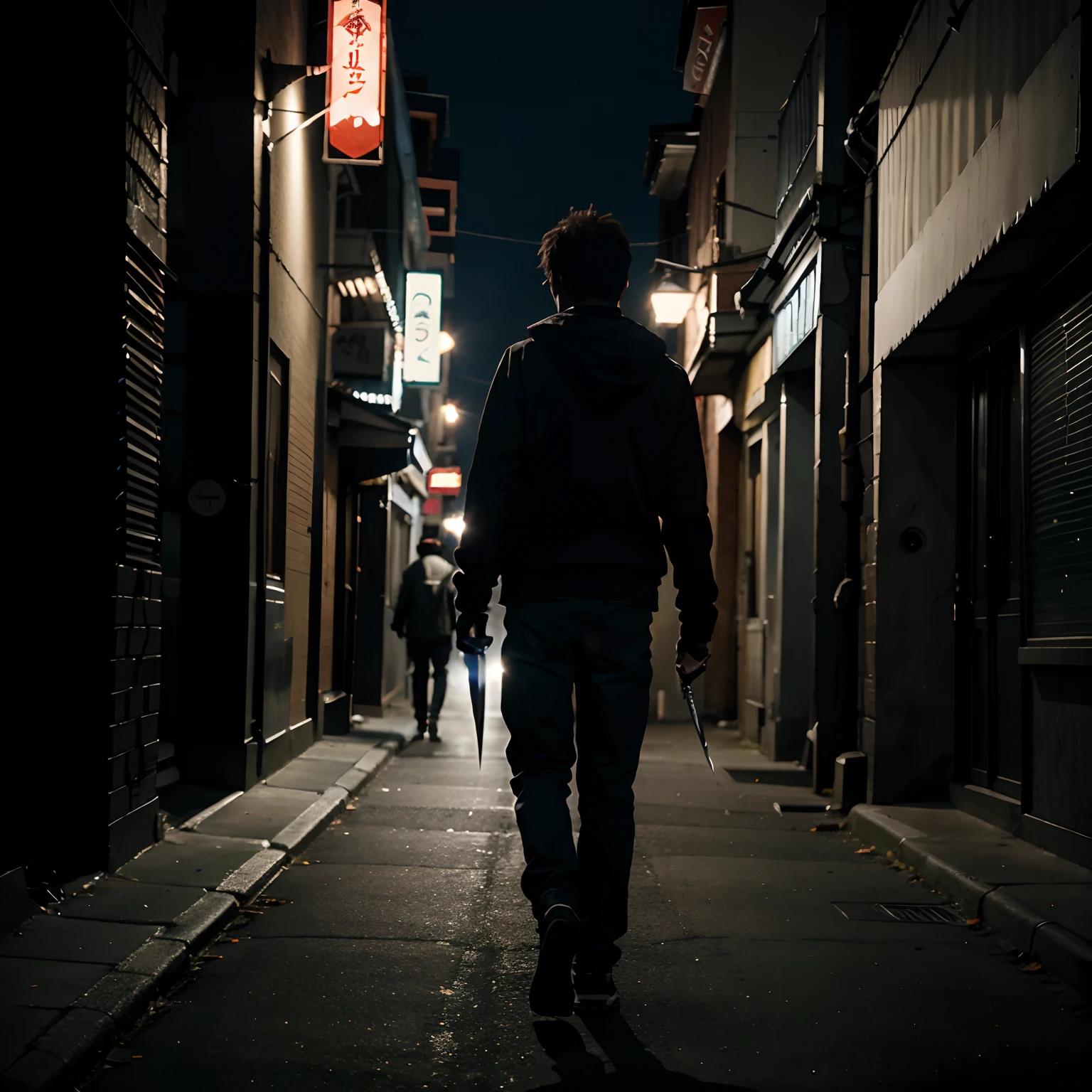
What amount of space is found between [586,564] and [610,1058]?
4.64 ft

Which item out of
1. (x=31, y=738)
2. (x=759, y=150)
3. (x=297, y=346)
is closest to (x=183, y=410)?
(x=297, y=346)

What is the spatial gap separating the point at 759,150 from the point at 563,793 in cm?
1291

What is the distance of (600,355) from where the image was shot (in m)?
4.26

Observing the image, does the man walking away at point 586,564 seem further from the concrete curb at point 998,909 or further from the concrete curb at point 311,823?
the concrete curb at point 311,823

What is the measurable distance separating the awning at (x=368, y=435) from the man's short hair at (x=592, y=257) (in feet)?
31.6

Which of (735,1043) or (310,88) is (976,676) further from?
(310,88)

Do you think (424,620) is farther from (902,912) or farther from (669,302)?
(902,912)

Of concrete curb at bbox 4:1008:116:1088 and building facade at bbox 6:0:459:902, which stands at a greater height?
building facade at bbox 6:0:459:902

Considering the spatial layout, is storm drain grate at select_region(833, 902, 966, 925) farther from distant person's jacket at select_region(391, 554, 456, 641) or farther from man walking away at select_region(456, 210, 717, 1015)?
distant person's jacket at select_region(391, 554, 456, 641)

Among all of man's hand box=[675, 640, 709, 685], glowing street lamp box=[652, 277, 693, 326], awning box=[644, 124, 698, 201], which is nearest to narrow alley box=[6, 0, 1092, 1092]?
man's hand box=[675, 640, 709, 685]

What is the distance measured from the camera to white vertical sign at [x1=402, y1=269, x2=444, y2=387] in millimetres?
21484

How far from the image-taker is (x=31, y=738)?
574 centimetres

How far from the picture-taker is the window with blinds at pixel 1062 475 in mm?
6527

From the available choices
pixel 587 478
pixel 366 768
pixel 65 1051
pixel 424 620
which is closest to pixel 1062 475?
pixel 587 478
